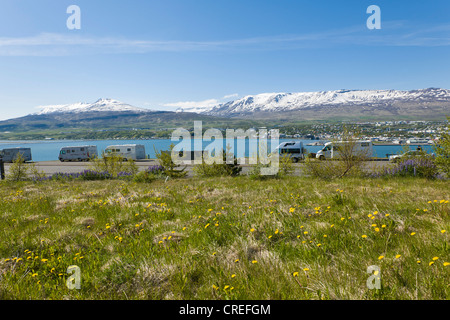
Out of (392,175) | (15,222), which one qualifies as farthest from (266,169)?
(15,222)

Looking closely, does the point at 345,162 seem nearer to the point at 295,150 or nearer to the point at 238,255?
the point at 238,255

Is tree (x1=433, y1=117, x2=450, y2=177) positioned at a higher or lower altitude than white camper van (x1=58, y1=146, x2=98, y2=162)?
higher

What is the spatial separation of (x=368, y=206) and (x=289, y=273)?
140 inches

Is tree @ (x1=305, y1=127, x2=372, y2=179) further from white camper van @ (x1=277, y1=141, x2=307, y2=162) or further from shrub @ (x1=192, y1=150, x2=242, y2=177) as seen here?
white camper van @ (x1=277, y1=141, x2=307, y2=162)

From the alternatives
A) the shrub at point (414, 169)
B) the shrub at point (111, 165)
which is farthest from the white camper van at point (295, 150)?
the shrub at point (111, 165)

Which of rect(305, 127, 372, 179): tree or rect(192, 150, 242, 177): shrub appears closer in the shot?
rect(305, 127, 372, 179): tree

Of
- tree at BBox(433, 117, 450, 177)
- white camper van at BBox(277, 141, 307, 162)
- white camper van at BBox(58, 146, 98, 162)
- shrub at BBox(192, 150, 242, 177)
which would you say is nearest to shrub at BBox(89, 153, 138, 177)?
shrub at BBox(192, 150, 242, 177)

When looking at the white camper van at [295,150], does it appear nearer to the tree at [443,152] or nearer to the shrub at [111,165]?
the shrub at [111,165]

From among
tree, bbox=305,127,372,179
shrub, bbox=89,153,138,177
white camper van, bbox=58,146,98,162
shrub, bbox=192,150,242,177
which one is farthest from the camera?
white camper van, bbox=58,146,98,162

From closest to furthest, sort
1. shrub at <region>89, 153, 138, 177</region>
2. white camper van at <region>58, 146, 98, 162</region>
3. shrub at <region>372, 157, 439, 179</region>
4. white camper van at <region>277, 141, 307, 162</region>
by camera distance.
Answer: shrub at <region>372, 157, 439, 179</region> < shrub at <region>89, 153, 138, 177</region> < white camper van at <region>277, 141, 307, 162</region> < white camper van at <region>58, 146, 98, 162</region>

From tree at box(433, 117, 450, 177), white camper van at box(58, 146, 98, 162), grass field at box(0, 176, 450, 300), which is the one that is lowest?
white camper van at box(58, 146, 98, 162)
